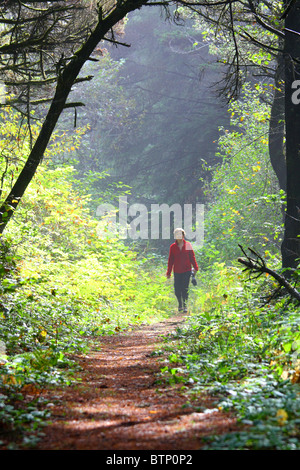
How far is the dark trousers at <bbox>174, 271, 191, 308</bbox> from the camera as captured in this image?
13.2 m

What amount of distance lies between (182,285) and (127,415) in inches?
387

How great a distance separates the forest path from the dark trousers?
7584 millimetres

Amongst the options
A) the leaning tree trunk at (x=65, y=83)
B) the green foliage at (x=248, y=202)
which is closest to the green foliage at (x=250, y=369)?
the leaning tree trunk at (x=65, y=83)

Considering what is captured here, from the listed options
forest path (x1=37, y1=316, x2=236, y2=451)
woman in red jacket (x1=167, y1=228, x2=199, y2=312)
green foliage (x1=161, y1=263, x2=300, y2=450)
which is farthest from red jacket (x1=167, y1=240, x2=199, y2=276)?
forest path (x1=37, y1=316, x2=236, y2=451)

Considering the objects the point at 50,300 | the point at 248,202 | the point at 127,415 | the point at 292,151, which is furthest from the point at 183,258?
the point at 127,415

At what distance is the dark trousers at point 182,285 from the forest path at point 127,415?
758cm

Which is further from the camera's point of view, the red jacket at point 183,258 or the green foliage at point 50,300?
the red jacket at point 183,258

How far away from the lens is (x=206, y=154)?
28.3 meters

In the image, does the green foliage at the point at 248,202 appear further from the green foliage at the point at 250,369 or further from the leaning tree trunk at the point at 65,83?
the leaning tree trunk at the point at 65,83

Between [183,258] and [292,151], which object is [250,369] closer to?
[292,151]

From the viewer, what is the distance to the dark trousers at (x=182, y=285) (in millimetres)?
13250

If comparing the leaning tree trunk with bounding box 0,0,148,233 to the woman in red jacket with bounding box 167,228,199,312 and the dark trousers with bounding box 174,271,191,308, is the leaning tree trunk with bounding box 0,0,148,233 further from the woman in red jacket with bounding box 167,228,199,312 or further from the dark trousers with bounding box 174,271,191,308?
the dark trousers with bounding box 174,271,191,308

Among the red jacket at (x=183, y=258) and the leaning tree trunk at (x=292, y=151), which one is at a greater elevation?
the leaning tree trunk at (x=292, y=151)
